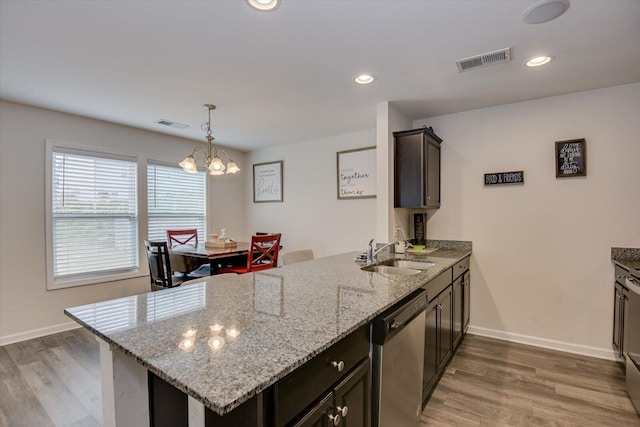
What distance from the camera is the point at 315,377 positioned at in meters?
1.03

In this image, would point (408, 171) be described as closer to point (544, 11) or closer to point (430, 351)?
point (544, 11)

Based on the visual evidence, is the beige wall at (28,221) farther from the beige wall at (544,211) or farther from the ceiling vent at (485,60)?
the beige wall at (544,211)

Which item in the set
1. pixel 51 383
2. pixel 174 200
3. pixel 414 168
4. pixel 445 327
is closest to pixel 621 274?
pixel 445 327

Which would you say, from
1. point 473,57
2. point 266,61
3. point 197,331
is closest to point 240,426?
point 197,331

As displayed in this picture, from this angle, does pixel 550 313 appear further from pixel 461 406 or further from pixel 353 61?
pixel 353 61

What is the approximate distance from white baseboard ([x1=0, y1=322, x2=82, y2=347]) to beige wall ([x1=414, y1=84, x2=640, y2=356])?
14.4 ft

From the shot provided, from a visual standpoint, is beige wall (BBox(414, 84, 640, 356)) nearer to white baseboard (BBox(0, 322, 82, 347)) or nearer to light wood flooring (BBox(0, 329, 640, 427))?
light wood flooring (BBox(0, 329, 640, 427))

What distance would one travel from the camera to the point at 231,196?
554 centimetres

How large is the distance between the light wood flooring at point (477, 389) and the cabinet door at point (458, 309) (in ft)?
0.67

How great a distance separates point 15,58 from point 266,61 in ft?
5.99

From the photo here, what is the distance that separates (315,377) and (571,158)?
3247 millimetres

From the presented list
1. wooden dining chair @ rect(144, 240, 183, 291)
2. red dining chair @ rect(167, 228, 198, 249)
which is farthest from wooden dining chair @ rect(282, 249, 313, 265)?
red dining chair @ rect(167, 228, 198, 249)

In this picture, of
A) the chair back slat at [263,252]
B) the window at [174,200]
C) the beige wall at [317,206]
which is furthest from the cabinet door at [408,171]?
the window at [174,200]

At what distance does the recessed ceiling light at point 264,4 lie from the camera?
1.67 metres
